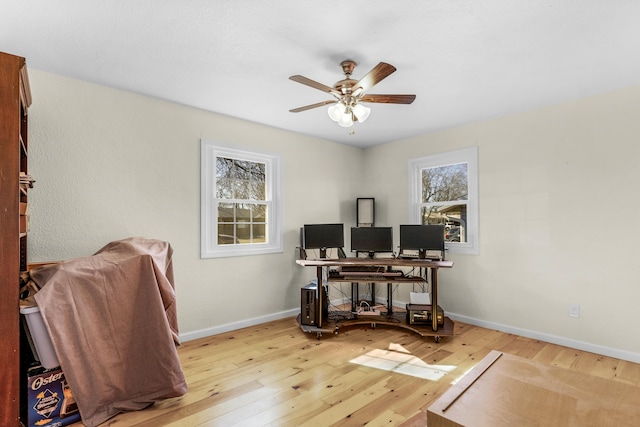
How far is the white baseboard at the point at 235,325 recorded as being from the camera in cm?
334

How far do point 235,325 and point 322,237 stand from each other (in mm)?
1433

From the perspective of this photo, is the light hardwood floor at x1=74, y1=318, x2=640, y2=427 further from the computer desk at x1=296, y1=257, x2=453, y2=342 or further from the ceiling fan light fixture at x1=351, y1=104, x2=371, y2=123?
the ceiling fan light fixture at x1=351, y1=104, x2=371, y2=123

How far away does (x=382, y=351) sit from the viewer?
3.07 metres

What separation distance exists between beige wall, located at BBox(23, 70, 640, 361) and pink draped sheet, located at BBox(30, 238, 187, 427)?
0.95 metres

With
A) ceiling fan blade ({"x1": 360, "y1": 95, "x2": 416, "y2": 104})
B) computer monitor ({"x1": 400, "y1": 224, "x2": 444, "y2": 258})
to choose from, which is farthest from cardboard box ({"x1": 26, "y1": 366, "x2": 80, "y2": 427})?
computer monitor ({"x1": 400, "y1": 224, "x2": 444, "y2": 258})

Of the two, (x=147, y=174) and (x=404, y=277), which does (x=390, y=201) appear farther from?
(x=147, y=174)

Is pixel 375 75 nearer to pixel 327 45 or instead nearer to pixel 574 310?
pixel 327 45

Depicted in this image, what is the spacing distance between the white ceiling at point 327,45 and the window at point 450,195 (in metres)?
0.97

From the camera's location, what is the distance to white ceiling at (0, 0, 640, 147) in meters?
1.83

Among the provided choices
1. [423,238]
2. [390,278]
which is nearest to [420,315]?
[390,278]

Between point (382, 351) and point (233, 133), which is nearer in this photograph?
point (382, 351)

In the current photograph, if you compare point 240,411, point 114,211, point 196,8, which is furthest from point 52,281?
point 196,8

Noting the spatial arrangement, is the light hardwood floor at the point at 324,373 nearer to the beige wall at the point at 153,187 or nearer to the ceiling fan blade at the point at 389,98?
the beige wall at the point at 153,187

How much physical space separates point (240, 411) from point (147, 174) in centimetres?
224
